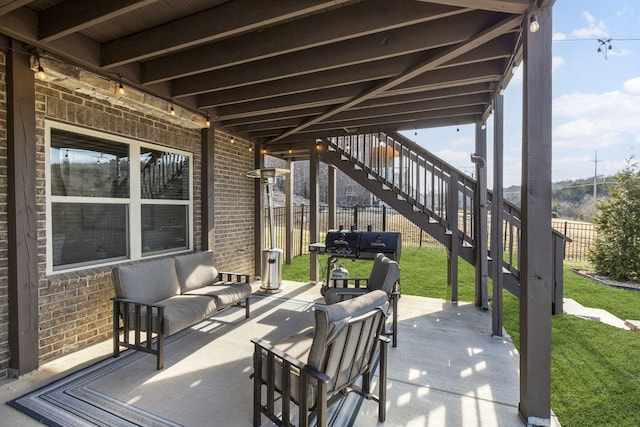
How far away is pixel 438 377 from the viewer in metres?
2.77

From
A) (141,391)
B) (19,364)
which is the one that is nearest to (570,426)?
(141,391)

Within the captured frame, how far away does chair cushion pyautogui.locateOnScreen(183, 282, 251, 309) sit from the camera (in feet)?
12.1

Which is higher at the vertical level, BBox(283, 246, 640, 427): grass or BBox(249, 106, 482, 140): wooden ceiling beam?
BBox(249, 106, 482, 140): wooden ceiling beam

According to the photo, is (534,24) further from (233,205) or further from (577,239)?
(577,239)

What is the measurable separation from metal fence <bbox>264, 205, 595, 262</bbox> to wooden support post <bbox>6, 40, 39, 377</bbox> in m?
6.35

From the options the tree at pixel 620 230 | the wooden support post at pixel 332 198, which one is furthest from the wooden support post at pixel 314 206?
the tree at pixel 620 230

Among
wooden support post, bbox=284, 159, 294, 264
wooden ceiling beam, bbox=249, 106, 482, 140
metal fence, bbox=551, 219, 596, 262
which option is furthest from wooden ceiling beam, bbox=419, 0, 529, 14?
metal fence, bbox=551, 219, 596, 262

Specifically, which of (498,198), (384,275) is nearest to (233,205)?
(384,275)

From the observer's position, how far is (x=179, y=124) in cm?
457

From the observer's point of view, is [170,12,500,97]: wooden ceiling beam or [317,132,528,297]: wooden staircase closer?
[170,12,500,97]: wooden ceiling beam

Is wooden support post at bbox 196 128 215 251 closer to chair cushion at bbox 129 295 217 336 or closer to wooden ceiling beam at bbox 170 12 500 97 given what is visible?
wooden ceiling beam at bbox 170 12 500 97

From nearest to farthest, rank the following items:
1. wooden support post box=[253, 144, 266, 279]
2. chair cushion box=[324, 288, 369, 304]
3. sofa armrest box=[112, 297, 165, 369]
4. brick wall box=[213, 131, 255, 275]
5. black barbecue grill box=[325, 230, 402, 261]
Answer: sofa armrest box=[112, 297, 165, 369] < chair cushion box=[324, 288, 369, 304] < black barbecue grill box=[325, 230, 402, 261] < brick wall box=[213, 131, 255, 275] < wooden support post box=[253, 144, 266, 279]

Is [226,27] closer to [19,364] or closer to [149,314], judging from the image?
[149,314]

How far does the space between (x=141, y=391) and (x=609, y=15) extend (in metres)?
7.04
